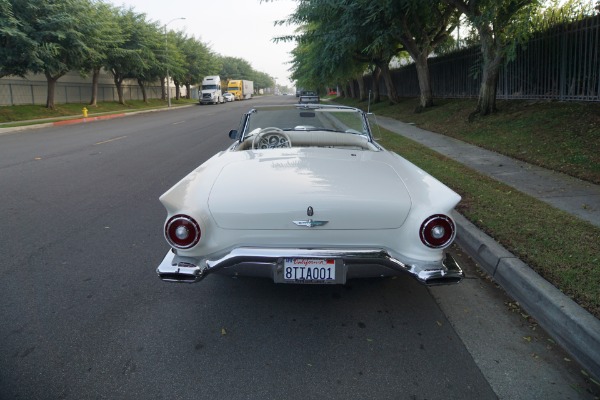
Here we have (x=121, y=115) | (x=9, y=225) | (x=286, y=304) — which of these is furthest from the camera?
(x=121, y=115)

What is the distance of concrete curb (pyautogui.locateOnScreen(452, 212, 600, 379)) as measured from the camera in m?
2.84

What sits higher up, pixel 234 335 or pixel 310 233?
pixel 310 233

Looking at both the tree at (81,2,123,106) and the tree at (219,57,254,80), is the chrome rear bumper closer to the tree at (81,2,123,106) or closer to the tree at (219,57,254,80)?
the tree at (81,2,123,106)

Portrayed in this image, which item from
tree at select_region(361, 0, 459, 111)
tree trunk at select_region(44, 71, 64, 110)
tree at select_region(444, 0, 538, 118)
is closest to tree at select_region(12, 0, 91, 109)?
tree trunk at select_region(44, 71, 64, 110)

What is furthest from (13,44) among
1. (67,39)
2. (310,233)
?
(310,233)

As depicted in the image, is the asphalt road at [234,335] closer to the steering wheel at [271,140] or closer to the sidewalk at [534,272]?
the sidewalk at [534,272]

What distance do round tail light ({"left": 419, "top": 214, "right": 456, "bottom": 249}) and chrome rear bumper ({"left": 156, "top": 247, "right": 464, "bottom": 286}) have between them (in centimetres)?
18

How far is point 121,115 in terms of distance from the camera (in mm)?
31438

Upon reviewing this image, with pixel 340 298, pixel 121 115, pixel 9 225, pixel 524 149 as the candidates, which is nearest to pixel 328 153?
pixel 340 298

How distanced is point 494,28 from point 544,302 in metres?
11.5

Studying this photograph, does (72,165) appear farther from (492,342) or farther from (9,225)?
(492,342)

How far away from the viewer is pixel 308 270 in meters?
3.00

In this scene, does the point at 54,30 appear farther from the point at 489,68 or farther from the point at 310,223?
the point at 310,223

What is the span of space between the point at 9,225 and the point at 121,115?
1099 inches
